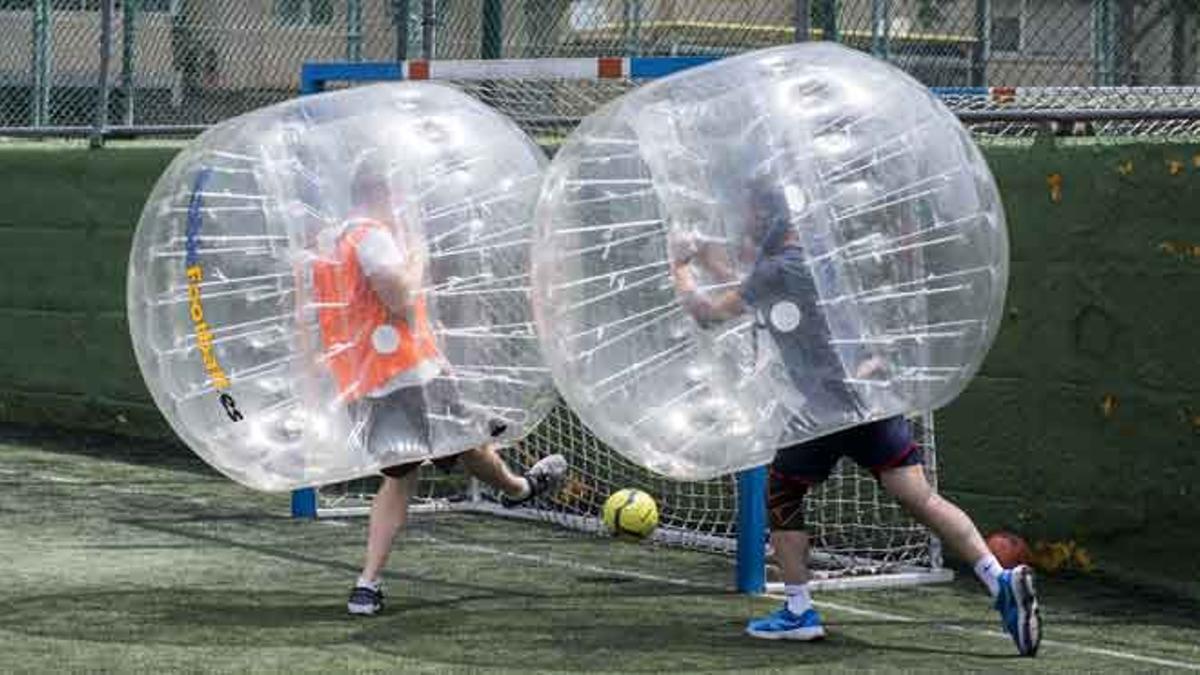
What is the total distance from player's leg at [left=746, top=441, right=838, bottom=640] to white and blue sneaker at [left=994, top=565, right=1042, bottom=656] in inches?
26.5

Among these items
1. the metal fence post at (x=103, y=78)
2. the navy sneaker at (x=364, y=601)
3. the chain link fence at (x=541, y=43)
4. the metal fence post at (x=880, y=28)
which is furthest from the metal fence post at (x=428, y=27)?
the navy sneaker at (x=364, y=601)

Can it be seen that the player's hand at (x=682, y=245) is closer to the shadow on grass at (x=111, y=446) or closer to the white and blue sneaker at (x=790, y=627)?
the white and blue sneaker at (x=790, y=627)

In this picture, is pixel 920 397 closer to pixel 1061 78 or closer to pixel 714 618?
pixel 714 618

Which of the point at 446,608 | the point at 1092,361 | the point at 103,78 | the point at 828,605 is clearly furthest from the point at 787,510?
the point at 103,78

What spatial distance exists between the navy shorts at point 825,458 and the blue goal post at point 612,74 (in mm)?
915

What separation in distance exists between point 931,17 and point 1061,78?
3.10ft

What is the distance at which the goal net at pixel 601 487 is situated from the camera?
9898 millimetres

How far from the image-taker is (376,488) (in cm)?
1251

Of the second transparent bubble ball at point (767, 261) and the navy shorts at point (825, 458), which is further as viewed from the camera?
the navy shorts at point (825, 458)

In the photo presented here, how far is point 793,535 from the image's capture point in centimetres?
842

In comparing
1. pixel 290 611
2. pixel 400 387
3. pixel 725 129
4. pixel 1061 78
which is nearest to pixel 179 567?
pixel 290 611

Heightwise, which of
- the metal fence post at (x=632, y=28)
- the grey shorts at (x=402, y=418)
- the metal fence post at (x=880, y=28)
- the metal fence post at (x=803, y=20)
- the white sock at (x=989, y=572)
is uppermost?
the metal fence post at (x=632, y=28)

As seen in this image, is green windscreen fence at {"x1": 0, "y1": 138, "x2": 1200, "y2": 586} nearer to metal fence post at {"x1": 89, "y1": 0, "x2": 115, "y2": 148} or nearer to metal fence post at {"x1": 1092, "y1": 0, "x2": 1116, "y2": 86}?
metal fence post at {"x1": 1092, "y1": 0, "x2": 1116, "y2": 86}

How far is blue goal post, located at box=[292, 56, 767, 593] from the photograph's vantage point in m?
9.38
